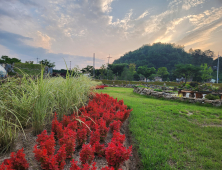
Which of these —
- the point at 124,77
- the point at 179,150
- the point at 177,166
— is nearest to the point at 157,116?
the point at 179,150

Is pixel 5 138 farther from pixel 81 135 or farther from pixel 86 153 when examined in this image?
pixel 86 153

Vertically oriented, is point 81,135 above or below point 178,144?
above

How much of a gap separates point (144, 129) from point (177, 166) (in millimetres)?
1121

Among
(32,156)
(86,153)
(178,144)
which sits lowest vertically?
(178,144)

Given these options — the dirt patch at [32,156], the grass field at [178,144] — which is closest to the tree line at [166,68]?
the grass field at [178,144]

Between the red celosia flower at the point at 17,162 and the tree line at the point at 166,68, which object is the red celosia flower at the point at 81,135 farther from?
the tree line at the point at 166,68

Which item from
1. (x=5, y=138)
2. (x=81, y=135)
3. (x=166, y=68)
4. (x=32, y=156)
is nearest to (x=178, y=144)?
(x=81, y=135)

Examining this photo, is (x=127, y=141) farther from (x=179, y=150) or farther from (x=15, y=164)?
(x=15, y=164)

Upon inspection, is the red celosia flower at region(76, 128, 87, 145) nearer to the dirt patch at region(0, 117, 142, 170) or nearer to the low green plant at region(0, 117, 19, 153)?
the dirt patch at region(0, 117, 142, 170)

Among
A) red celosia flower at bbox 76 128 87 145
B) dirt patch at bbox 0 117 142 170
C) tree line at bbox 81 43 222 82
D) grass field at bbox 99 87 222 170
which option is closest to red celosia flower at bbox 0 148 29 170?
dirt patch at bbox 0 117 142 170

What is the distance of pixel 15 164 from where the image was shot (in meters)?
1.11

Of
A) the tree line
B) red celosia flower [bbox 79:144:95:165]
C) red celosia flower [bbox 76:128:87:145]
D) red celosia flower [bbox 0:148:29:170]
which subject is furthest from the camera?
the tree line


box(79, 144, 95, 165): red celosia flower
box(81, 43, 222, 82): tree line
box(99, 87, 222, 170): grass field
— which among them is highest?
box(81, 43, 222, 82): tree line

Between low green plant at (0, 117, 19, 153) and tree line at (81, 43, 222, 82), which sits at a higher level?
tree line at (81, 43, 222, 82)
